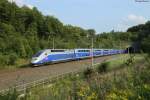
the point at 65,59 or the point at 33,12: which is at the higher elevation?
the point at 33,12

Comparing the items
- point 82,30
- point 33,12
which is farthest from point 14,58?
point 82,30

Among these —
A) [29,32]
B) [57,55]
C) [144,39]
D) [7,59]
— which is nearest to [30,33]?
[29,32]

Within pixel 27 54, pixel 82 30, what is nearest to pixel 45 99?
pixel 27 54

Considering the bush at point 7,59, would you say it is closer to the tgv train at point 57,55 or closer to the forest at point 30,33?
the forest at point 30,33

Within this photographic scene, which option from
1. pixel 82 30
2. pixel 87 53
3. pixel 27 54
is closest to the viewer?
pixel 27 54

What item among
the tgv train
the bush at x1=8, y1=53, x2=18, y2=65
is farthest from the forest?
the tgv train

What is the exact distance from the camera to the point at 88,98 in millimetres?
5898

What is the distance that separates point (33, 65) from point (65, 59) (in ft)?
34.9

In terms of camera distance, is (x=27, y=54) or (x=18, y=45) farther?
(x=27, y=54)

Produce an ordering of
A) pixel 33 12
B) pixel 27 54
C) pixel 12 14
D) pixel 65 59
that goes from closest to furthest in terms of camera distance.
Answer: pixel 65 59
pixel 27 54
pixel 12 14
pixel 33 12

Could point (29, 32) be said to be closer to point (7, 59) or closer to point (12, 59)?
point (12, 59)

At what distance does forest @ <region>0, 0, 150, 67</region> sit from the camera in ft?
204

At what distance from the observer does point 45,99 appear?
21.5 feet

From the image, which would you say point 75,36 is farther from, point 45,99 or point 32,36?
point 45,99
